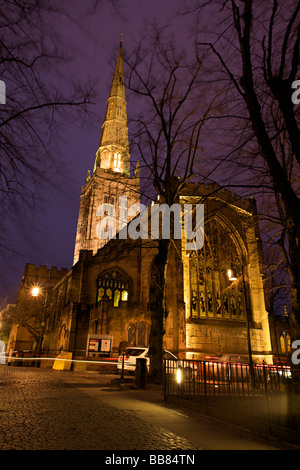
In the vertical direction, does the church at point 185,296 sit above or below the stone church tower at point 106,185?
below

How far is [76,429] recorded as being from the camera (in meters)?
4.93

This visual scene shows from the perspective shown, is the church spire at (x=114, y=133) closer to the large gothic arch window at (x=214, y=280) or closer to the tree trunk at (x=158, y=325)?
the large gothic arch window at (x=214, y=280)

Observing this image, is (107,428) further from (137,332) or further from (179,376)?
(137,332)

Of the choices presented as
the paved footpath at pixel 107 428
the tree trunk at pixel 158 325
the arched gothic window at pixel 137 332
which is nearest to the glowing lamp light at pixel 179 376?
the paved footpath at pixel 107 428

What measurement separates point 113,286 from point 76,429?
74.9ft

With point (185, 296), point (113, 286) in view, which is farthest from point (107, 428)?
point (113, 286)

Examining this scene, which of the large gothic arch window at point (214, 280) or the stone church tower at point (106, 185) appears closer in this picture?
the large gothic arch window at point (214, 280)

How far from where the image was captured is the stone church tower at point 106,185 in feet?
189

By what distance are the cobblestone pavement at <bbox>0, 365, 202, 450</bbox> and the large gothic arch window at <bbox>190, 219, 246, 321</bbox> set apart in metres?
16.9

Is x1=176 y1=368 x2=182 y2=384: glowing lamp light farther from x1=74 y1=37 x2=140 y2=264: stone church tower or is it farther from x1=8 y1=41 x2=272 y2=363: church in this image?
x1=74 y1=37 x2=140 y2=264: stone church tower

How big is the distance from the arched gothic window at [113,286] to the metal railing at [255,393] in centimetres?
1910
